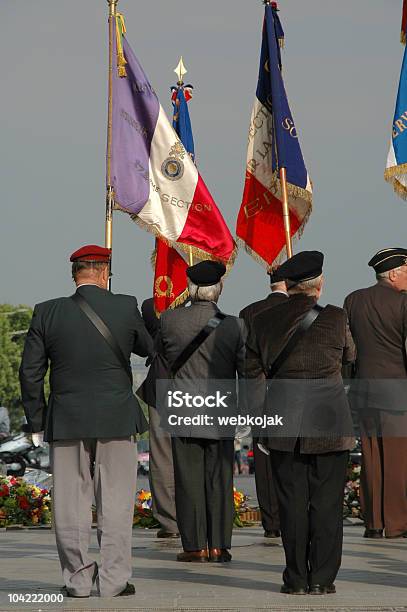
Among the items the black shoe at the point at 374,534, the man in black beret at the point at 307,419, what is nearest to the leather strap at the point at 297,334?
the man in black beret at the point at 307,419

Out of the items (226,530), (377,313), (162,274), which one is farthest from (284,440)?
(162,274)

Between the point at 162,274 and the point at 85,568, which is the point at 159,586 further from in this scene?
the point at 162,274

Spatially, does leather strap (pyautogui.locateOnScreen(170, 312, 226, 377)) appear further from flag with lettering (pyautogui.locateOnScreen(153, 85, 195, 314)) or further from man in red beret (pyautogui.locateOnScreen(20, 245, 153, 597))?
flag with lettering (pyautogui.locateOnScreen(153, 85, 195, 314))

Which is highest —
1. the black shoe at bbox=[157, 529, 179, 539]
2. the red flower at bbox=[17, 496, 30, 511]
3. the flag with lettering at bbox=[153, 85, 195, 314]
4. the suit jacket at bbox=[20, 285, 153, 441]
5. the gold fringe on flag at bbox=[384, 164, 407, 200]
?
the gold fringe on flag at bbox=[384, 164, 407, 200]

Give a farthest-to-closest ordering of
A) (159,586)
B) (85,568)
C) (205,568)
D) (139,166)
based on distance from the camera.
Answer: (139,166), (205,568), (159,586), (85,568)

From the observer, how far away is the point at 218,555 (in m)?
10.0

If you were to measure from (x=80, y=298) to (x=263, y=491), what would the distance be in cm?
400

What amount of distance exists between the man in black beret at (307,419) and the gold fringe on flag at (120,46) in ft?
22.4

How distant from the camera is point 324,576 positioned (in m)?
8.07

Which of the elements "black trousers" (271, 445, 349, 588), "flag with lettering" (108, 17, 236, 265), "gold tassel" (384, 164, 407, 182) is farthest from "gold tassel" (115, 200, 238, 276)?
"black trousers" (271, 445, 349, 588)

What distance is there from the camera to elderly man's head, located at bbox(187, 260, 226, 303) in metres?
10.0

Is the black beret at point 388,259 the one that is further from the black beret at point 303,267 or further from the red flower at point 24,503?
the red flower at point 24,503

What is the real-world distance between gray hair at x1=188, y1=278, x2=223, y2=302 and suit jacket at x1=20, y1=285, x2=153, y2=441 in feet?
5.78

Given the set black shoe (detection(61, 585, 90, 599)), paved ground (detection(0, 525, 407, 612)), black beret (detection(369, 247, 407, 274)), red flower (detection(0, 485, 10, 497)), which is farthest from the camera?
red flower (detection(0, 485, 10, 497))
